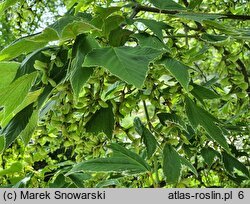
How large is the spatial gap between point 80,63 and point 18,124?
0.18 meters

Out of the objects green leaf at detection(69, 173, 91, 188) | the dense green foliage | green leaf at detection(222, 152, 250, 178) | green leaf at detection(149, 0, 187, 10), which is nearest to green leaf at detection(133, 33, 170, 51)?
the dense green foliage

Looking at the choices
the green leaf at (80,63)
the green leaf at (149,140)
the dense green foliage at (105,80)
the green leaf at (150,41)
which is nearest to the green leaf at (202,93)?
the dense green foliage at (105,80)

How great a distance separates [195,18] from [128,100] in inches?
9.4

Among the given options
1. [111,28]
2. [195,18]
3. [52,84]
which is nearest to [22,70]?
[52,84]

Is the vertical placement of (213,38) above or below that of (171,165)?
above

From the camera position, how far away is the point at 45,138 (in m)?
1.11

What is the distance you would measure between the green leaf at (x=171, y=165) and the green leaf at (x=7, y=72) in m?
0.36

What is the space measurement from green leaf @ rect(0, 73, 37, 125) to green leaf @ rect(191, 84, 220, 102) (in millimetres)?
399

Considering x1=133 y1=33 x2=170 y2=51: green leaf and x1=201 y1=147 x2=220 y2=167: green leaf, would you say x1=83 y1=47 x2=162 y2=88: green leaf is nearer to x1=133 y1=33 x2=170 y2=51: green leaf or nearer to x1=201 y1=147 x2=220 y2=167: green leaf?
x1=133 y1=33 x2=170 y2=51: green leaf

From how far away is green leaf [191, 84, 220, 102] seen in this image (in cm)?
96

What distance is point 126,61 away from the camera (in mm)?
629

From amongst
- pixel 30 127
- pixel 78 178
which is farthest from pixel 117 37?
pixel 78 178

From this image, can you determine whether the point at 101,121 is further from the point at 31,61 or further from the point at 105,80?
the point at 31,61
